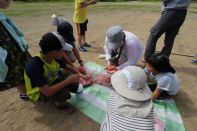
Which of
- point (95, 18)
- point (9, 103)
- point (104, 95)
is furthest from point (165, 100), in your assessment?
point (95, 18)

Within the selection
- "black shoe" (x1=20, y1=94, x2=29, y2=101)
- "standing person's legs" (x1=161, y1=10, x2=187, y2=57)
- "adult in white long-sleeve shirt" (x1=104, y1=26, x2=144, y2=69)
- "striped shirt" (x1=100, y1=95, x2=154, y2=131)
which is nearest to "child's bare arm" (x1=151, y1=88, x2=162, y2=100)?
"adult in white long-sleeve shirt" (x1=104, y1=26, x2=144, y2=69)

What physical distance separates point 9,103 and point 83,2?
9.49ft

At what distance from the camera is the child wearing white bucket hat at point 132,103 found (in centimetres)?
186

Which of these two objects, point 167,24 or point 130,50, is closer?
point 130,50

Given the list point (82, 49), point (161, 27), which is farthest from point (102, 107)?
point (82, 49)

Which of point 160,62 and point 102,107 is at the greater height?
point 160,62

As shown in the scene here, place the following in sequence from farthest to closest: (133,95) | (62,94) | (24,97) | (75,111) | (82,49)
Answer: (82,49), (24,97), (75,111), (62,94), (133,95)

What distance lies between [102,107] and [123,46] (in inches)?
41.1

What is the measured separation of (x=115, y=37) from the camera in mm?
3590

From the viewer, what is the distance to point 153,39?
14.1ft

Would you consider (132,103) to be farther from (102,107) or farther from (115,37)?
(115,37)

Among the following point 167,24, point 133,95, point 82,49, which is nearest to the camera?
point 133,95

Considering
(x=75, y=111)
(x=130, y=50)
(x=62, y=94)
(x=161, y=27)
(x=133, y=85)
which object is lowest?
(x=75, y=111)

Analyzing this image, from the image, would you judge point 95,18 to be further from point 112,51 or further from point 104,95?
point 104,95
